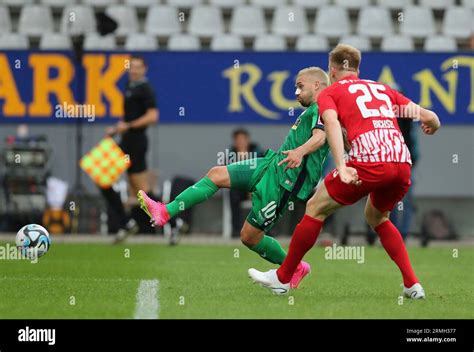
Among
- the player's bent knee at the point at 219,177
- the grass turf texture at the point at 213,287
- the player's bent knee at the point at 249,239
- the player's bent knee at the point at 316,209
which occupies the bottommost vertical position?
the grass turf texture at the point at 213,287

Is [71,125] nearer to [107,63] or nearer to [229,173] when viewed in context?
[107,63]

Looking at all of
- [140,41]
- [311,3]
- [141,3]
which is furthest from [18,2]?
[311,3]

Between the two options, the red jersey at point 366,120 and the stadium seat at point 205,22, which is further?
the stadium seat at point 205,22

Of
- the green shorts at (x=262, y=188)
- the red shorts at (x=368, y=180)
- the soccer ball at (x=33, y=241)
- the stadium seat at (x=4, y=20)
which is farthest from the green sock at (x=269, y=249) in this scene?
the stadium seat at (x=4, y=20)

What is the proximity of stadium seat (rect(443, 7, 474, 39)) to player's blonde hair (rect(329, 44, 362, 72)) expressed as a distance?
37.6 ft

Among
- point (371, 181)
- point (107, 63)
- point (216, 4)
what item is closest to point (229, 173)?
point (371, 181)

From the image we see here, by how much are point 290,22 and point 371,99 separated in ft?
37.0

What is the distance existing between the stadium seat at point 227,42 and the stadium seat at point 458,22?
3451 mm

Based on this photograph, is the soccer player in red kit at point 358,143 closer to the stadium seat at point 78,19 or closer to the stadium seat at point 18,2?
the stadium seat at point 78,19

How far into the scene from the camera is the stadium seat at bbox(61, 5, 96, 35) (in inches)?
673

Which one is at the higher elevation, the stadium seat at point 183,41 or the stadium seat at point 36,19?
the stadium seat at point 36,19

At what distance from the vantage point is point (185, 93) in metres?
16.0

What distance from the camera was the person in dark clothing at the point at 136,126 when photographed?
45.9 ft

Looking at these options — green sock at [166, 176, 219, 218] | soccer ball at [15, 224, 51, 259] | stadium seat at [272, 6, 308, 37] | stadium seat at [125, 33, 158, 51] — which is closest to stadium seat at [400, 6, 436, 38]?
stadium seat at [272, 6, 308, 37]
